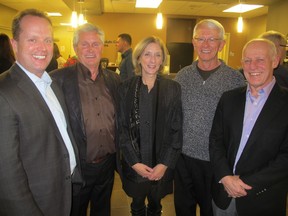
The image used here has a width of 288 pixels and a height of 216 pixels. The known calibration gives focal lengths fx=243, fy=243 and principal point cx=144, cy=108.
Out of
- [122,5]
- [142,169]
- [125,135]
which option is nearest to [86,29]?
[125,135]

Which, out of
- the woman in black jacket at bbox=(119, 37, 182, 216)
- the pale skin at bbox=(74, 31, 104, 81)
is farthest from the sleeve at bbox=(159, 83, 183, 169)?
the pale skin at bbox=(74, 31, 104, 81)

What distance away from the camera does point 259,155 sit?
1.52 metres

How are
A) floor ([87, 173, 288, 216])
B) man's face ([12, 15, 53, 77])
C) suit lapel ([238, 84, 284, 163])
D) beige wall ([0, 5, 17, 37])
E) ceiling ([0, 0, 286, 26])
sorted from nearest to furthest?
man's face ([12, 15, 53, 77]), suit lapel ([238, 84, 284, 163]), floor ([87, 173, 288, 216]), ceiling ([0, 0, 286, 26]), beige wall ([0, 5, 17, 37])

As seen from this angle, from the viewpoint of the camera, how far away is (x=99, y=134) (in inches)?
73.7

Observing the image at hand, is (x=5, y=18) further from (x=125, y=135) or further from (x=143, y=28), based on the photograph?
(x=125, y=135)

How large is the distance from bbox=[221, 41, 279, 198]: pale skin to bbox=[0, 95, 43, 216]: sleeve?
1.21 metres

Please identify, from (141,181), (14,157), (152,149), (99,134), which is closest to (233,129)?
(152,149)

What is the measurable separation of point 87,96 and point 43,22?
25.8 inches

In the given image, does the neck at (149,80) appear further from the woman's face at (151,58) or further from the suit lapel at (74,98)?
the suit lapel at (74,98)

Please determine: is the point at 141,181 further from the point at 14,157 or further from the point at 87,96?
the point at 14,157

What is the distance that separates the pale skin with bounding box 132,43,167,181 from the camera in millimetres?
1872

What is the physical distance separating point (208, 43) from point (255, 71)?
521 millimetres

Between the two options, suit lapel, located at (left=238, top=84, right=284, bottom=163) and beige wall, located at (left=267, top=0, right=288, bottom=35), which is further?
beige wall, located at (left=267, top=0, right=288, bottom=35)

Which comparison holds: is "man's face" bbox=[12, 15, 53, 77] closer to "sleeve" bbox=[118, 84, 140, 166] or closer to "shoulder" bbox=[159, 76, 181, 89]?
"sleeve" bbox=[118, 84, 140, 166]
